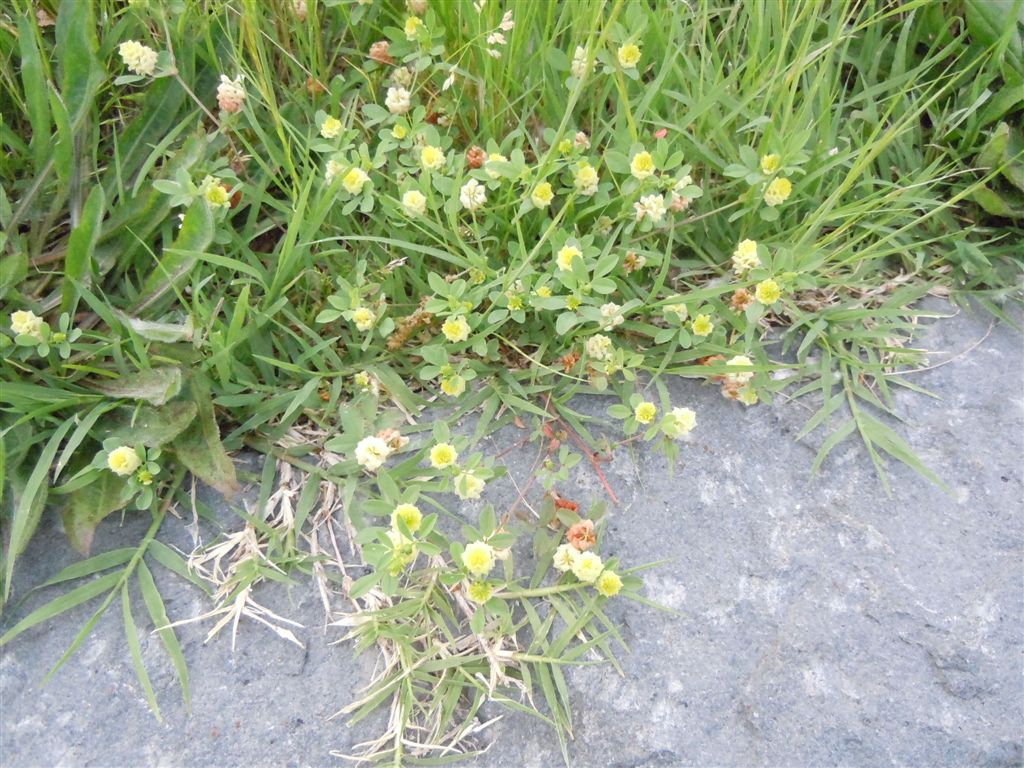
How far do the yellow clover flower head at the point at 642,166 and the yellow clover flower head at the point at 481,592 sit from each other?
98 centimetres

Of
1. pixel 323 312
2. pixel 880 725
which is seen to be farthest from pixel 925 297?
pixel 323 312

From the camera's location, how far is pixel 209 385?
190 cm

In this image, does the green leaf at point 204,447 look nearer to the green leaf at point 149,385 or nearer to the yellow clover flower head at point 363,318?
the green leaf at point 149,385

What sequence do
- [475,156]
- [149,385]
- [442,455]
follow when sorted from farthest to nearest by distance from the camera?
[475,156]
[149,385]
[442,455]

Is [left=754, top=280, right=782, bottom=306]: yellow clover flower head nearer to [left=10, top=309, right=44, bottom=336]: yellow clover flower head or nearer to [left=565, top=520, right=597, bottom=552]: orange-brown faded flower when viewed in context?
[left=565, top=520, right=597, bottom=552]: orange-brown faded flower

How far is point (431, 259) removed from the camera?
2.13 meters

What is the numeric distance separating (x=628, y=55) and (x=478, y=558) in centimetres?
123

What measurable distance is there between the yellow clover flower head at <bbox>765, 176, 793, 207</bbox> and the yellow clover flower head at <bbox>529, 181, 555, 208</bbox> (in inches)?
20.5

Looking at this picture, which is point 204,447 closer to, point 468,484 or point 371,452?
point 371,452

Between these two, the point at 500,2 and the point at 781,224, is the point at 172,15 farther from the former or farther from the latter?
the point at 781,224

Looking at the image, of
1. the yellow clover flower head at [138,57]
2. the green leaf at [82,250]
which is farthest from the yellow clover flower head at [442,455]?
the yellow clover flower head at [138,57]

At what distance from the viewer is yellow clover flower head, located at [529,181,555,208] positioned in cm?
191

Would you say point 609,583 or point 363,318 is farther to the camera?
point 363,318

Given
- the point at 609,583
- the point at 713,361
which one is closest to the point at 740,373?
the point at 713,361
